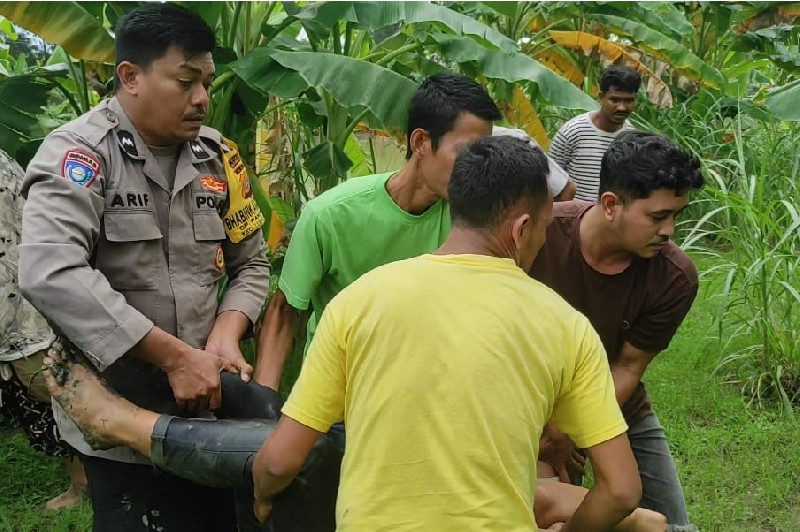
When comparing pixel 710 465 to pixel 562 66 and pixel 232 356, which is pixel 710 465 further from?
pixel 562 66

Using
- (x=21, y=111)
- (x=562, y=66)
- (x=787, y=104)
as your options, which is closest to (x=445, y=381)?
(x=21, y=111)

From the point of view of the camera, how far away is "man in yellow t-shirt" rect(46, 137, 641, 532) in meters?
1.29

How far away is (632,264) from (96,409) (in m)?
1.44

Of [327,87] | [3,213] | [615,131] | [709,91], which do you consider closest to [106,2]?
[327,87]

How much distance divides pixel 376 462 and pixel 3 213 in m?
1.99

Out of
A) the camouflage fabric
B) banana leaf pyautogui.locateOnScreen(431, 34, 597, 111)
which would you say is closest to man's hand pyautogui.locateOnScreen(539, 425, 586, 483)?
the camouflage fabric

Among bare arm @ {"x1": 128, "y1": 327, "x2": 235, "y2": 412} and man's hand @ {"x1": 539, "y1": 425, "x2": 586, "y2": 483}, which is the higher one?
bare arm @ {"x1": 128, "y1": 327, "x2": 235, "y2": 412}

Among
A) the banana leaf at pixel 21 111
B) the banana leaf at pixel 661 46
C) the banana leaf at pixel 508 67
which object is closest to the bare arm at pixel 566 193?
the banana leaf at pixel 508 67

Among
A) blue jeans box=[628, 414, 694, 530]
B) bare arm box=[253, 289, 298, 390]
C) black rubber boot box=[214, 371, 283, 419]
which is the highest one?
black rubber boot box=[214, 371, 283, 419]

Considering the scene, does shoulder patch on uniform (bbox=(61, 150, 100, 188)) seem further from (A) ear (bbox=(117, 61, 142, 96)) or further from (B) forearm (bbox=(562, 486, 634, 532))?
(B) forearm (bbox=(562, 486, 634, 532))

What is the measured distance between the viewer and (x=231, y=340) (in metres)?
1.93

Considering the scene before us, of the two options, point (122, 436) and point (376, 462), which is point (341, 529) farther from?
point (122, 436)

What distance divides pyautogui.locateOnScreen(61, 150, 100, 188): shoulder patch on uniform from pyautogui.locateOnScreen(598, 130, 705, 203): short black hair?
1303 mm

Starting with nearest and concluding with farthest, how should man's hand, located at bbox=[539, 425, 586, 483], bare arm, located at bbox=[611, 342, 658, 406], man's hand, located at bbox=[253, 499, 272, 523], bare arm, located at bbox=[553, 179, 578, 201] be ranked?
man's hand, located at bbox=[253, 499, 272, 523]
man's hand, located at bbox=[539, 425, 586, 483]
bare arm, located at bbox=[611, 342, 658, 406]
bare arm, located at bbox=[553, 179, 578, 201]
